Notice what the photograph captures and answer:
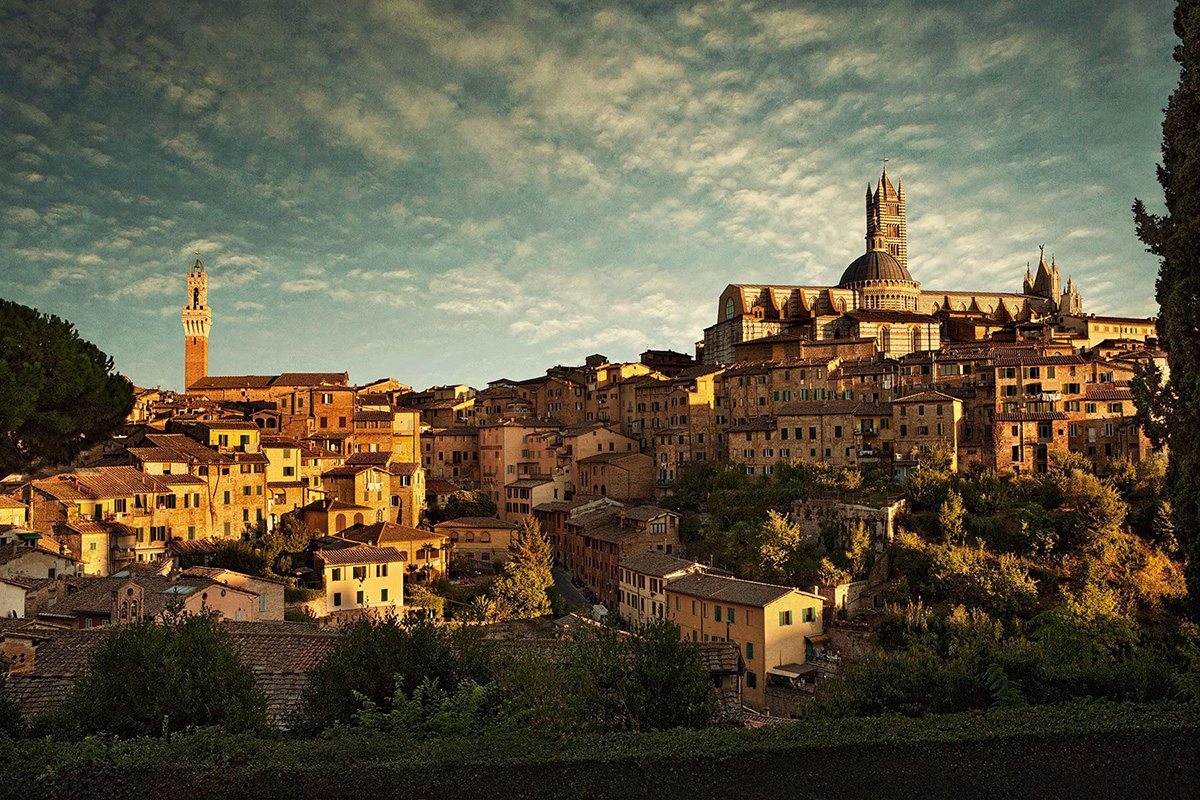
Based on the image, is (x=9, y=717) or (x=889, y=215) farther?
(x=889, y=215)

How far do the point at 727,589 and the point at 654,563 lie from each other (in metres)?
7.63

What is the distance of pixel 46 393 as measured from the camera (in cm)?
2319

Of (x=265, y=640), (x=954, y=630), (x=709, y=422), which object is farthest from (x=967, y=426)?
(x=265, y=640)

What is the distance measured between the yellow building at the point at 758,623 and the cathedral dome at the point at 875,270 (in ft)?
193

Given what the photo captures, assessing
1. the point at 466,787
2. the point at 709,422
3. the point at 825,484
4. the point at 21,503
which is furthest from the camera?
the point at 709,422

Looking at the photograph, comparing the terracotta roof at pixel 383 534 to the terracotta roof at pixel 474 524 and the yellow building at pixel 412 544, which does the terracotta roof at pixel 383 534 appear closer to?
the yellow building at pixel 412 544

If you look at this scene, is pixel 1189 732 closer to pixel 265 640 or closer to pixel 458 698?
pixel 458 698

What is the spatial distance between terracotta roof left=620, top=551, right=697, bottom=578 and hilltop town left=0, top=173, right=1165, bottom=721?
0.22 meters

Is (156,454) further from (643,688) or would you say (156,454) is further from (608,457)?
(643,688)

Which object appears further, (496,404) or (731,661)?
(496,404)

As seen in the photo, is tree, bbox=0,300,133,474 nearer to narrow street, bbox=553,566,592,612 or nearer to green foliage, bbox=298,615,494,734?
green foliage, bbox=298,615,494,734

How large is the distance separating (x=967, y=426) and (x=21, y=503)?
172ft

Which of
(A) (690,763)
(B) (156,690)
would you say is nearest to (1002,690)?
(A) (690,763)

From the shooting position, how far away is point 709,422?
62.5 metres
